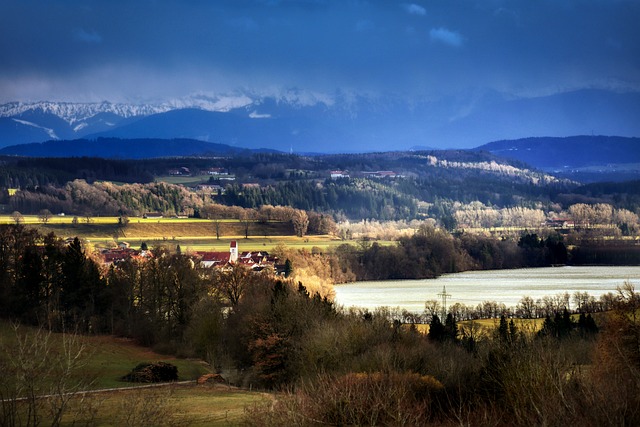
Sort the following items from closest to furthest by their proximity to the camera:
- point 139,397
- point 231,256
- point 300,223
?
point 139,397, point 231,256, point 300,223

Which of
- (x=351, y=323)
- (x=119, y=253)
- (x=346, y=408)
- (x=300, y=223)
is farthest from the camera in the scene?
(x=300, y=223)

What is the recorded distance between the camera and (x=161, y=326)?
5238cm

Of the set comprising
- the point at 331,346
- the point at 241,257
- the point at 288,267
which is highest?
the point at 241,257

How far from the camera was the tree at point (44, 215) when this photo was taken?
393 feet

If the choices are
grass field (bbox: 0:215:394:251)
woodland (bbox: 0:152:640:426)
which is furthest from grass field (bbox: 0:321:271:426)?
grass field (bbox: 0:215:394:251)

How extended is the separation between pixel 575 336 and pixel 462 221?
5546 inches

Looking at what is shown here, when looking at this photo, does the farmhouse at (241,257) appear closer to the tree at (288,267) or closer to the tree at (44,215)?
the tree at (288,267)

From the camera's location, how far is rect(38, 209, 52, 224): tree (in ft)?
393

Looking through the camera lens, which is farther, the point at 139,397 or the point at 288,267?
the point at 288,267

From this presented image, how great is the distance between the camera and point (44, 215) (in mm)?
127938

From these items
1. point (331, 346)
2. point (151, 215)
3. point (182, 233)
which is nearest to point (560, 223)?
point (151, 215)

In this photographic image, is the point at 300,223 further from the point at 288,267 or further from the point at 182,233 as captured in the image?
the point at 288,267

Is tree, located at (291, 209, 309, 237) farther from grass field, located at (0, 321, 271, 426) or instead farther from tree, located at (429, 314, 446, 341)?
tree, located at (429, 314, 446, 341)

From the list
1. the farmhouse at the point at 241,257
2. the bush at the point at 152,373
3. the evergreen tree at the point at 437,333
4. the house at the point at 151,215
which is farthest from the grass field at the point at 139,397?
the house at the point at 151,215
